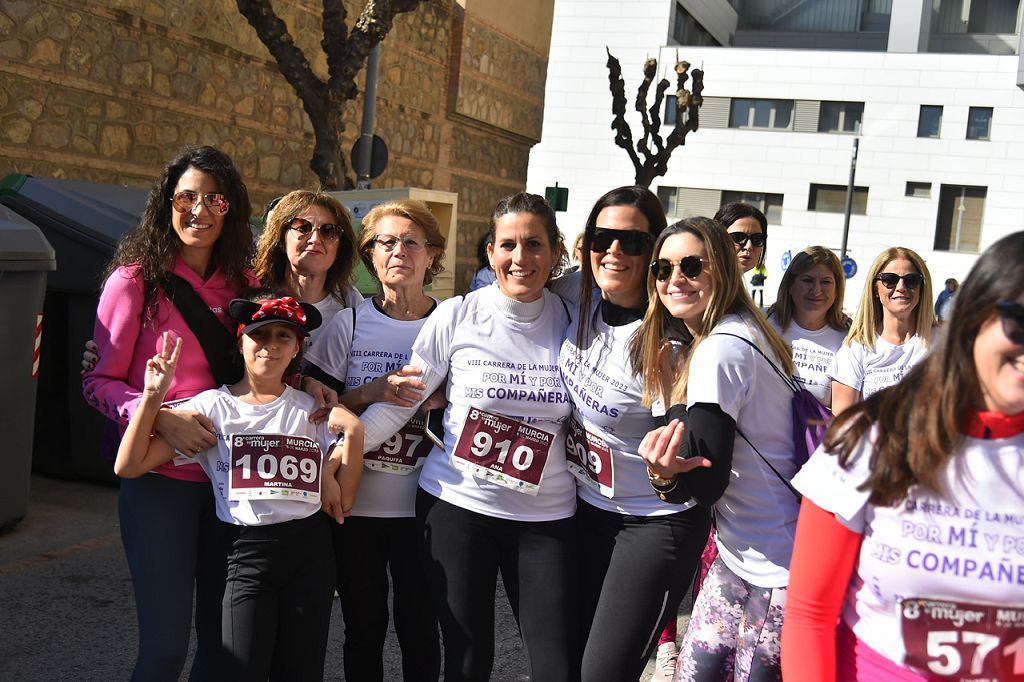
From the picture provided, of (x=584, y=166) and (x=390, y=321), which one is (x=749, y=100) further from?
(x=390, y=321)

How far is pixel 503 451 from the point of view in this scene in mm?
3008

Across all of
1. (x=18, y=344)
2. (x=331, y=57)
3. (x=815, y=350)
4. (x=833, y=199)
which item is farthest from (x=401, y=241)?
(x=833, y=199)

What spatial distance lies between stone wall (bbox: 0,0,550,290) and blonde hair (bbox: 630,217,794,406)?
7.57m

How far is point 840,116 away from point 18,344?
3938cm

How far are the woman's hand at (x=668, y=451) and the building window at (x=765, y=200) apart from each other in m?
39.7

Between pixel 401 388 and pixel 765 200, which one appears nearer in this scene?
pixel 401 388

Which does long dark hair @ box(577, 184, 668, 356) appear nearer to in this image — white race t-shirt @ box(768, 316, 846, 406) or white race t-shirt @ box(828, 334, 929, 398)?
white race t-shirt @ box(768, 316, 846, 406)

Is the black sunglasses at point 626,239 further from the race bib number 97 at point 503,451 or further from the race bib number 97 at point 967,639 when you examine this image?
the race bib number 97 at point 967,639

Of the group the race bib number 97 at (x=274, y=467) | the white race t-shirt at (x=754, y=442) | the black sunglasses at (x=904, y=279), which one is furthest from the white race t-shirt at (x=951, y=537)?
the black sunglasses at (x=904, y=279)

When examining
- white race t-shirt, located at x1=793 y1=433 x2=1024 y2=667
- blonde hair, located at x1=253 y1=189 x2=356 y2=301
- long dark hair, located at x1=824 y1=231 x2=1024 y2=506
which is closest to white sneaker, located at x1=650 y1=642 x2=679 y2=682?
blonde hair, located at x1=253 y1=189 x2=356 y2=301

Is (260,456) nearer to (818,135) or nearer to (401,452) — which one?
(401,452)

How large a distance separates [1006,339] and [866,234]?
40.4 meters

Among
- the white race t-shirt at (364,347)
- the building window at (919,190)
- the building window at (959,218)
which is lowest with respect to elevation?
the white race t-shirt at (364,347)

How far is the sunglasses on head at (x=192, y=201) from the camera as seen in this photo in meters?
3.17
